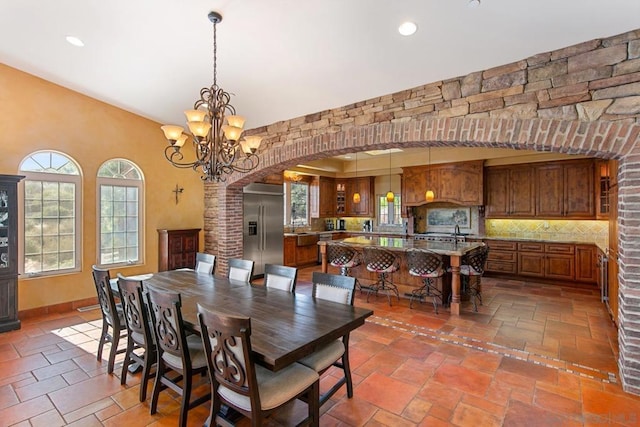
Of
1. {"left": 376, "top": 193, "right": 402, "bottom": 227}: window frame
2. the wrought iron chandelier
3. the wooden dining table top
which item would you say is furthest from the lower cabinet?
the wrought iron chandelier

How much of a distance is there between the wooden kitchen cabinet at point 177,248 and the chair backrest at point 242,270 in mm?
2507

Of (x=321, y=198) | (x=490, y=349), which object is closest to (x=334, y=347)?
(x=490, y=349)

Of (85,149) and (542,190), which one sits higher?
(85,149)

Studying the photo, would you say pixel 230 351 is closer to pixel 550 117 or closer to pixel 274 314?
pixel 274 314

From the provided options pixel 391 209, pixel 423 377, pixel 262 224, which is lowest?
pixel 423 377

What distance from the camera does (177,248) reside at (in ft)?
19.3

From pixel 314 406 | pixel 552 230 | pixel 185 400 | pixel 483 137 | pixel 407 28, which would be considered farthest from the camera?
pixel 552 230

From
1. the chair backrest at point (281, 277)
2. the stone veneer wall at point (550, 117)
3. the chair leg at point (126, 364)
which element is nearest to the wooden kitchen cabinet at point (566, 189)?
the stone veneer wall at point (550, 117)

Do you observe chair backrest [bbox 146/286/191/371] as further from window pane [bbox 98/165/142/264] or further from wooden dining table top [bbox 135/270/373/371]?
window pane [bbox 98/165/142/264]

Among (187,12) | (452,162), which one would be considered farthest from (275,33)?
(452,162)

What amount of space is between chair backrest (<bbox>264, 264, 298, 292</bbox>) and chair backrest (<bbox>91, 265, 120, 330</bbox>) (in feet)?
4.59

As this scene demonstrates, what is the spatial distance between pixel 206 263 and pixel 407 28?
3.50 metres

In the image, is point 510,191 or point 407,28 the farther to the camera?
point 510,191

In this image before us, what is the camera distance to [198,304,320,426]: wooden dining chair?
5.78 ft
